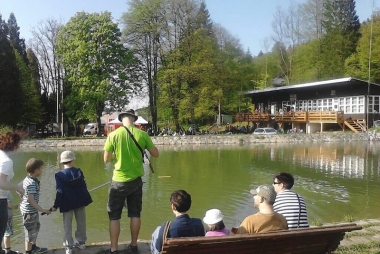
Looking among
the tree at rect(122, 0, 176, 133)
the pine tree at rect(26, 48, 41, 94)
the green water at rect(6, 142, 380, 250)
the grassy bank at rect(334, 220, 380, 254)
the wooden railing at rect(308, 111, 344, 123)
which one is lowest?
the green water at rect(6, 142, 380, 250)

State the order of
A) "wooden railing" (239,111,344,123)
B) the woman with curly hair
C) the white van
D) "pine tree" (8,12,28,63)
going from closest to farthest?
1. the woman with curly hair
2. "wooden railing" (239,111,344,123)
3. the white van
4. "pine tree" (8,12,28,63)

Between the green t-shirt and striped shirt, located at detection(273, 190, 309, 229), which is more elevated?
the green t-shirt

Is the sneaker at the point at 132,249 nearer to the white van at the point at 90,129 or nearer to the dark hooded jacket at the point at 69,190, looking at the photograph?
the dark hooded jacket at the point at 69,190

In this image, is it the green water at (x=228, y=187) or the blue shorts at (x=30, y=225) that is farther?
the green water at (x=228, y=187)

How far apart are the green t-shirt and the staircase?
33930mm

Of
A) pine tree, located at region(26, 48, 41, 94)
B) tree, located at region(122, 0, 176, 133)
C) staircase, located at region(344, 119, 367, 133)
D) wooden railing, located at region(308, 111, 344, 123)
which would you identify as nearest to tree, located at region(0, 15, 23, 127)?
pine tree, located at region(26, 48, 41, 94)

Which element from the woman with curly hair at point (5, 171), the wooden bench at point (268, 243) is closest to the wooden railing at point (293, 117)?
the wooden bench at point (268, 243)

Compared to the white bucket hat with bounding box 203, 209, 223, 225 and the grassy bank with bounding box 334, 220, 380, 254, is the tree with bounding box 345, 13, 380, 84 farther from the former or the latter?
the white bucket hat with bounding box 203, 209, 223, 225

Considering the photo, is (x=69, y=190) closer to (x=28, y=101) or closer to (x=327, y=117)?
(x=327, y=117)

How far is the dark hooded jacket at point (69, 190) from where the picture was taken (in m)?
4.83

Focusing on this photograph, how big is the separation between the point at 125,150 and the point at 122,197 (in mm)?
583

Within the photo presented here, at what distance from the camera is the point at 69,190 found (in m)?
4.89

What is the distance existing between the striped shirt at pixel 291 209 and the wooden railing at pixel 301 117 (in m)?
34.1

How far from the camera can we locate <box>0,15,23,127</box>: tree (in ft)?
116
